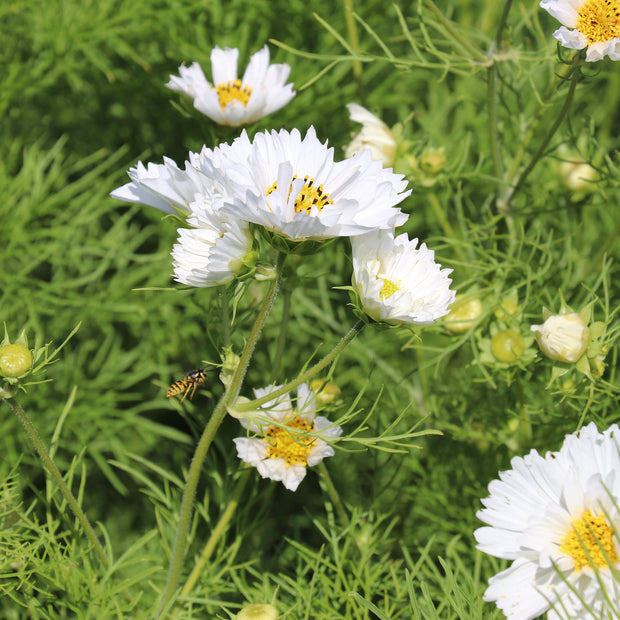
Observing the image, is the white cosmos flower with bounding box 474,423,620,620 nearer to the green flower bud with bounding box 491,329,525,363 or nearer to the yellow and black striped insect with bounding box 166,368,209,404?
the green flower bud with bounding box 491,329,525,363

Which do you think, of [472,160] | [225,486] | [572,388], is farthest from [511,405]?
[472,160]

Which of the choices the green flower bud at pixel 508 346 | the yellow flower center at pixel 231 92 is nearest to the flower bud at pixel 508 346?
the green flower bud at pixel 508 346

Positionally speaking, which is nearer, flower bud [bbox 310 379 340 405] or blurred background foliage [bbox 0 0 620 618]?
flower bud [bbox 310 379 340 405]

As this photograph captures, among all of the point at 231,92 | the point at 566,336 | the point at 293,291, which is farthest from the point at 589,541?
the point at 231,92

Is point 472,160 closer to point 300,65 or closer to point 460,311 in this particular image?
point 300,65

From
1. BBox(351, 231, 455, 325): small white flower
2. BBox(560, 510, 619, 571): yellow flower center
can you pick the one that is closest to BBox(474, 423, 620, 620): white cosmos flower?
BBox(560, 510, 619, 571): yellow flower center
